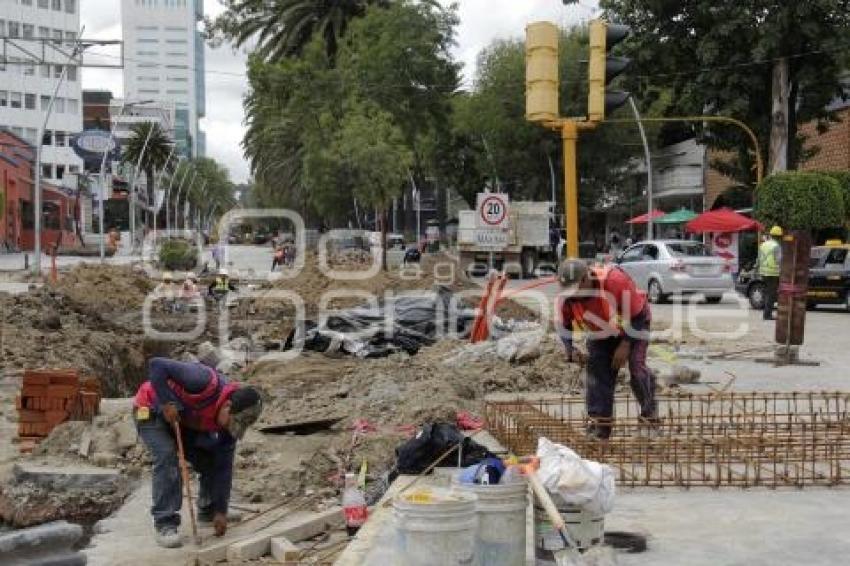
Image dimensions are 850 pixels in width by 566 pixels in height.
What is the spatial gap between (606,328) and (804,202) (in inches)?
262

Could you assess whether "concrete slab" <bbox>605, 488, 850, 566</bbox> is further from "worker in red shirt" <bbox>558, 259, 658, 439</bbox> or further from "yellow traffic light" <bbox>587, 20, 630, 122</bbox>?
"yellow traffic light" <bbox>587, 20, 630, 122</bbox>

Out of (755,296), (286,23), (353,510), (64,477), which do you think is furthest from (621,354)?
(286,23)

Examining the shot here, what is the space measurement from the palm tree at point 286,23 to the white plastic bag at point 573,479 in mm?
43676

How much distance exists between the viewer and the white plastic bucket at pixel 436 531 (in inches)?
175

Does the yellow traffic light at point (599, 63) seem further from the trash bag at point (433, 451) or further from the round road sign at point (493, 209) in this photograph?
the round road sign at point (493, 209)

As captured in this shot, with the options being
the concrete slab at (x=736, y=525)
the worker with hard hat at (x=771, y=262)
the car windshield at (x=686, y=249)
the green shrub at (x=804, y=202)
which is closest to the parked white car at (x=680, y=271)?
the car windshield at (x=686, y=249)

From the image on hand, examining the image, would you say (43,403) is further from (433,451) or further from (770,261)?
(770,261)

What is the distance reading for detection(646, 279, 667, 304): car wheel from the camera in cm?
2667

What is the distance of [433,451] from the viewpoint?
23.6 feet

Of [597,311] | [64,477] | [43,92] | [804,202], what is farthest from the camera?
[43,92]

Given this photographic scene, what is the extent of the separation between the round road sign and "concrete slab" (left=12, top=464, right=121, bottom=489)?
55.1ft

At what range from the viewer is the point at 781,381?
40.2ft

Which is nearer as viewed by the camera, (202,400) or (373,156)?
(202,400)

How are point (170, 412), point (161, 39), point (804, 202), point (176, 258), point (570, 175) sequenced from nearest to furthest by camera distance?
point (170, 412), point (570, 175), point (804, 202), point (176, 258), point (161, 39)
